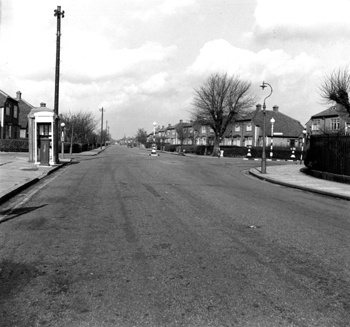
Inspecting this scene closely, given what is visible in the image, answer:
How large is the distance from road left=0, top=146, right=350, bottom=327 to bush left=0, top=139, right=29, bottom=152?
32554 mm

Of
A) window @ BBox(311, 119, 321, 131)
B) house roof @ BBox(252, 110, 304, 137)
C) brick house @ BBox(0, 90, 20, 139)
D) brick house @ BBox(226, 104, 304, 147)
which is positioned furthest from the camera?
house roof @ BBox(252, 110, 304, 137)

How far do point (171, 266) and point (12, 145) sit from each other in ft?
125

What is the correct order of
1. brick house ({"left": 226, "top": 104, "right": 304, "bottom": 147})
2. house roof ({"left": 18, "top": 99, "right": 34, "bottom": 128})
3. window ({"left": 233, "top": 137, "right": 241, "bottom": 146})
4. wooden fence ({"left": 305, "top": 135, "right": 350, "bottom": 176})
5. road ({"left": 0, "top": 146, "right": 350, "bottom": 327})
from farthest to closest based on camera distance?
window ({"left": 233, "top": 137, "right": 241, "bottom": 146}) < brick house ({"left": 226, "top": 104, "right": 304, "bottom": 147}) < house roof ({"left": 18, "top": 99, "right": 34, "bottom": 128}) < wooden fence ({"left": 305, "top": 135, "right": 350, "bottom": 176}) < road ({"left": 0, "top": 146, "right": 350, "bottom": 327})

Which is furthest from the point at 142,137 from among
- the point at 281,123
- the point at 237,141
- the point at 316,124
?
the point at 316,124

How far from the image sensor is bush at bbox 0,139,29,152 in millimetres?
37406

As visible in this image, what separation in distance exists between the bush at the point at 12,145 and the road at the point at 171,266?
3255 centimetres

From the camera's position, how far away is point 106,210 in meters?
7.55

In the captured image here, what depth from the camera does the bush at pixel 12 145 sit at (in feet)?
123

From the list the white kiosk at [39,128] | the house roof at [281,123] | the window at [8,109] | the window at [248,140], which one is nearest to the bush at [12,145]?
the window at [8,109]

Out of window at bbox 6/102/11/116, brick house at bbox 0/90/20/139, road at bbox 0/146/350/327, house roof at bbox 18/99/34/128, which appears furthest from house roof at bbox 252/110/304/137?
road at bbox 0/146/350/327

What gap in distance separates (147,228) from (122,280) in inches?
89.9

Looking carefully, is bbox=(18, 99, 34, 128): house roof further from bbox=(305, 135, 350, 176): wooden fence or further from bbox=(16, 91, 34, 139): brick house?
bbox=(305, 135, 350, 176): wooden fence

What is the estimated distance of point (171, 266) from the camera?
13.7 feet

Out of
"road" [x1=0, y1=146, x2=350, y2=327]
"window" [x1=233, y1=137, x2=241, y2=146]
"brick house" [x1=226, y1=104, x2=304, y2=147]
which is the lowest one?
"road" [x1=0, y1=146, x2=350, y2=327]
